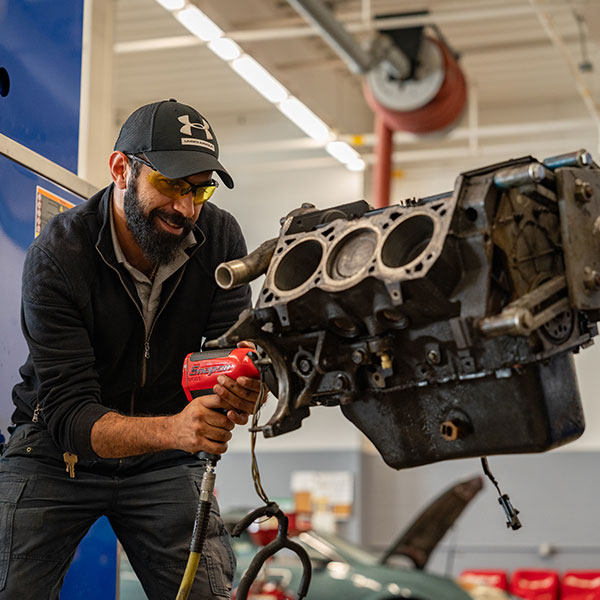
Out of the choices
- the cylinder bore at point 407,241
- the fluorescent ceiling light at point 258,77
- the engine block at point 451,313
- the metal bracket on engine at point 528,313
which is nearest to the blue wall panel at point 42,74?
the engine block at point 451,313

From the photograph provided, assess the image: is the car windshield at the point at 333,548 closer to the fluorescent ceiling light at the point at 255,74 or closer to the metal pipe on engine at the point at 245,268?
the fluorescent ceiling light at the point at 255,74

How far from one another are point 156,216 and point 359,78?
389 inches

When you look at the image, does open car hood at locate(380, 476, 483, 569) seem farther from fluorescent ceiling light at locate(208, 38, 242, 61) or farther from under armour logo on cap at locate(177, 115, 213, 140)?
under armour logo on cap at locate(177, 115, 213, 140)

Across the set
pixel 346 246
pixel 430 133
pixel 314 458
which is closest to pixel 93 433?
pixel 346 246

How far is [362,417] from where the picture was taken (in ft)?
6.52

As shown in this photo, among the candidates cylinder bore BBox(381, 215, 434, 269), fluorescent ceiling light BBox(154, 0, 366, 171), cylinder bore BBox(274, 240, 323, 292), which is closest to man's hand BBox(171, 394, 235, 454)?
cylinder bore BBox(274, 240, 323, 292)

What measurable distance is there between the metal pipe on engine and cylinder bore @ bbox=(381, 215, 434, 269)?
329mm

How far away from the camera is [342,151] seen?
892 centimetres

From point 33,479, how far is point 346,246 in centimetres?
103

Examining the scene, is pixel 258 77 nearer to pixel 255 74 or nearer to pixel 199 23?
pixel 255 74

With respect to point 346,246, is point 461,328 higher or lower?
lower

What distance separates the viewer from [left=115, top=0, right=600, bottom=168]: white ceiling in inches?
356

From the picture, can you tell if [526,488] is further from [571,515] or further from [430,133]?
[430,133]

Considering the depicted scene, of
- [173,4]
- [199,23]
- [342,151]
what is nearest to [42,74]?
[173,4]
